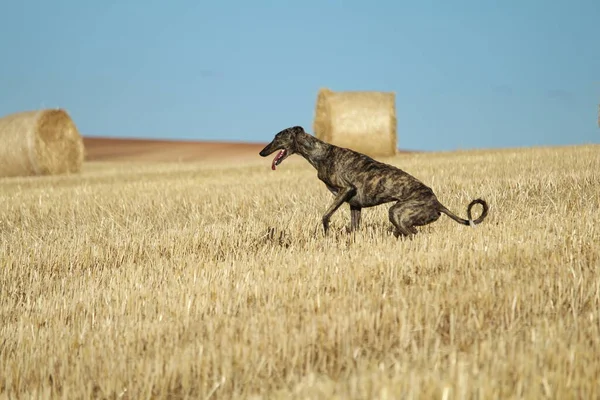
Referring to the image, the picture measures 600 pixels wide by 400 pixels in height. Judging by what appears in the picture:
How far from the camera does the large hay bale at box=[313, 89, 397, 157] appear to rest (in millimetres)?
20938

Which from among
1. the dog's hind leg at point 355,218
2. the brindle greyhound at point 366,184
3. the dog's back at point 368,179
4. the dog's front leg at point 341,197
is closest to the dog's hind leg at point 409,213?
the brindle greyhound at point 366,184

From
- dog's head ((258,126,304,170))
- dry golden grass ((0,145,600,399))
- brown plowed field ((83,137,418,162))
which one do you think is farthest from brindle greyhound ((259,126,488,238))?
brown plowed field ((83,137,418,162))

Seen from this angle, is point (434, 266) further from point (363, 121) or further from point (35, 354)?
point (363, 121)

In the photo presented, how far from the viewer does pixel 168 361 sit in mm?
3924

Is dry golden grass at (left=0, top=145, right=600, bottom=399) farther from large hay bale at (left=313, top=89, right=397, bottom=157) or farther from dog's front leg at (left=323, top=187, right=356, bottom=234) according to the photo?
large hay bale at (left=313, top=89, right=397, bottom=157)

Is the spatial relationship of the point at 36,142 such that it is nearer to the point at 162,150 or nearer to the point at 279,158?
the point at 279,158

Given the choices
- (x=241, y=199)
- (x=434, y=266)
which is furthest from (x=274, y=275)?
(x=241, y=199)

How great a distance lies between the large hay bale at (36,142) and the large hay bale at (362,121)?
314 inches

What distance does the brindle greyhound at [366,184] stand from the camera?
7211 millimetres

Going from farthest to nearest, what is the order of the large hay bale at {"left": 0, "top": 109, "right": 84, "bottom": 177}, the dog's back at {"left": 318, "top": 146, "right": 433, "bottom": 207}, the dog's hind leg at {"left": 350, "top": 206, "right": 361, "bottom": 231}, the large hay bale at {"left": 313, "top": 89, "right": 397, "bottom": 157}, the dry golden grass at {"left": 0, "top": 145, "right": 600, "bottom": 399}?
the large hay bale at {"left": 313, "top": 89, "right": 397, "bottom": 157} → the large hay bale at {"left": 0, "top": 109, "right": 84, "bottom": 177} → the dog's hind leg at {"left": 350, "top": 206, "right": 361, "bottom": 231} → the dog's back at {"left": 318, "top": 146, "right": 433, "bottom": 207} → the dry golden grass at {"left": 0, "top": 145, "right": 600, "bottom": 399}

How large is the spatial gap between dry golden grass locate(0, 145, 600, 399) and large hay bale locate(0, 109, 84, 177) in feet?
39.1

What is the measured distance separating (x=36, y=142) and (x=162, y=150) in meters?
20.0

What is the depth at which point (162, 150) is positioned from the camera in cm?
4059

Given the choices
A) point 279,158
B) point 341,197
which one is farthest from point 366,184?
point 279,158
